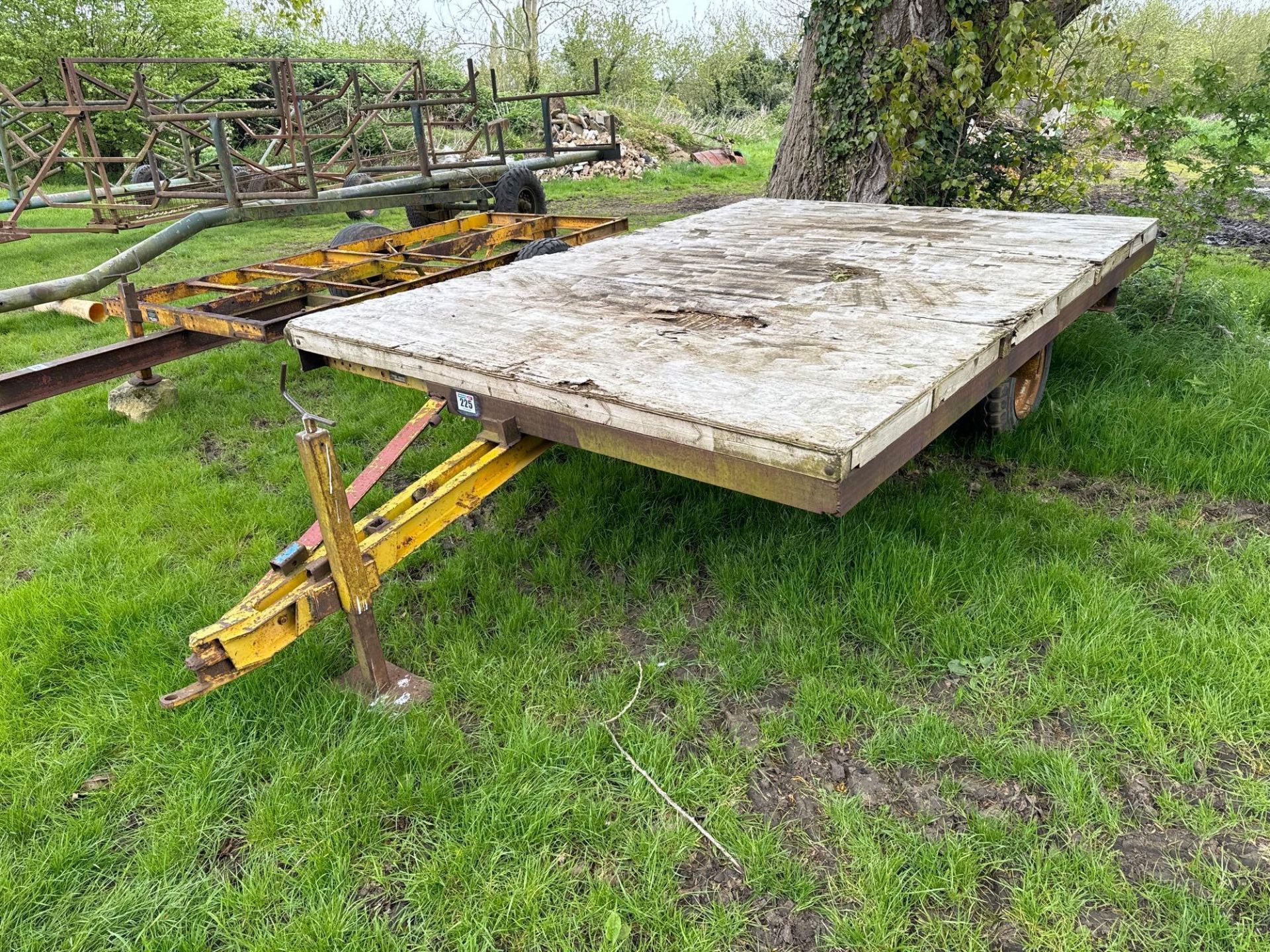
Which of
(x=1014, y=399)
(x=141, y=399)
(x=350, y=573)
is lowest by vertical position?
(x=141, y=399)

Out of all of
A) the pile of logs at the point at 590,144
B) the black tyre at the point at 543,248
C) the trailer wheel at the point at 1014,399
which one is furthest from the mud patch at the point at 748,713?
the pile of logs at the point at 590,144

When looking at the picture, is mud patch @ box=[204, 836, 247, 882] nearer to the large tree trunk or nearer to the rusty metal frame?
the rusty metal frame

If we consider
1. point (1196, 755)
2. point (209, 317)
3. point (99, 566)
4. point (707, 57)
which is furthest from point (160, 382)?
point (707, 57)

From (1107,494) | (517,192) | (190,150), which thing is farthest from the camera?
(517,192)

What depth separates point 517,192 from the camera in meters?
7.17

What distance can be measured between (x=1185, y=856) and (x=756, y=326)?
5.87ft

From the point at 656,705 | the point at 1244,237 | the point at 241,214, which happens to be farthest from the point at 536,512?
the point at 1244,237

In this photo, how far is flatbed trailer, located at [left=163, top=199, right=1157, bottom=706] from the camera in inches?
75.0

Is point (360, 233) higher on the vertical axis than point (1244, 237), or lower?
higher

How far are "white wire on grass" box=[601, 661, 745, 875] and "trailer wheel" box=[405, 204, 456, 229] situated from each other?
19.9 feet

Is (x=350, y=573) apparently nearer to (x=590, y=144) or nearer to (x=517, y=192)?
(x=517, y=192)

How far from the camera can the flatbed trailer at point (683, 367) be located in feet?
6.25

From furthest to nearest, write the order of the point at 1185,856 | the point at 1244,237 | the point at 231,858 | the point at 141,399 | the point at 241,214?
the point at 1244,237
the point at 241,214
the point at 141,399
the point at 231,858
the point at 1185,856

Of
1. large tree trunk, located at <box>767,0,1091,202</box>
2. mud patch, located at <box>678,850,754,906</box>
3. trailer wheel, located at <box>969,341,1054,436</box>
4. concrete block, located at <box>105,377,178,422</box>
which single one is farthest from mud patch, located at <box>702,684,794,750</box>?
large tree trunk, located at <box>767,0,1091,202</box>
